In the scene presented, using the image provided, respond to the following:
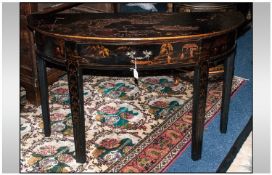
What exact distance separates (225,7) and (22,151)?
2.04 meters

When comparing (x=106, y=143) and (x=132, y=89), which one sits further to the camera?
(x=132, y=89)

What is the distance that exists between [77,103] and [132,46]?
19.1 inches

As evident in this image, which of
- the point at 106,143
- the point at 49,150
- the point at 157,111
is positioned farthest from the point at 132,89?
the point at 49,150

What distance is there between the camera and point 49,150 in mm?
2551

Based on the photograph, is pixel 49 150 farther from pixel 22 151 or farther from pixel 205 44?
pixel 205 44

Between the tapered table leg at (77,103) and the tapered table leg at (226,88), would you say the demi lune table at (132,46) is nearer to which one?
the tapered table leg at (77,103)

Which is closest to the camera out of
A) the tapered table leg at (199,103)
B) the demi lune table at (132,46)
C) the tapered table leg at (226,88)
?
the demi lune table at (132,46)

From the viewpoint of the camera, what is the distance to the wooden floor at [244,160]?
2344 millimetres

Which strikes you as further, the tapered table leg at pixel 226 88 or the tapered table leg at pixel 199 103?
the tapered table leg at pixel 226 88

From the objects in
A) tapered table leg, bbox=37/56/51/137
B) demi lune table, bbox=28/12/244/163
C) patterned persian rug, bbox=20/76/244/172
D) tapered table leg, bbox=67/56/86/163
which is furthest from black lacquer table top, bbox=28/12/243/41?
patterned persian rug, bbox=20/76/244/172

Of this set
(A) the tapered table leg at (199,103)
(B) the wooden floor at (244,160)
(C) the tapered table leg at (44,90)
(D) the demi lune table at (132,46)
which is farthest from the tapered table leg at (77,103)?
(B) the wooden floor at (244,160)

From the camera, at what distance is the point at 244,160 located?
243 centimetres

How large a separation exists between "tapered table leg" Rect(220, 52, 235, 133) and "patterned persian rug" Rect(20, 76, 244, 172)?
24 centimetres

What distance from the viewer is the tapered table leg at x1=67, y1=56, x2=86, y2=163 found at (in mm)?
2086
